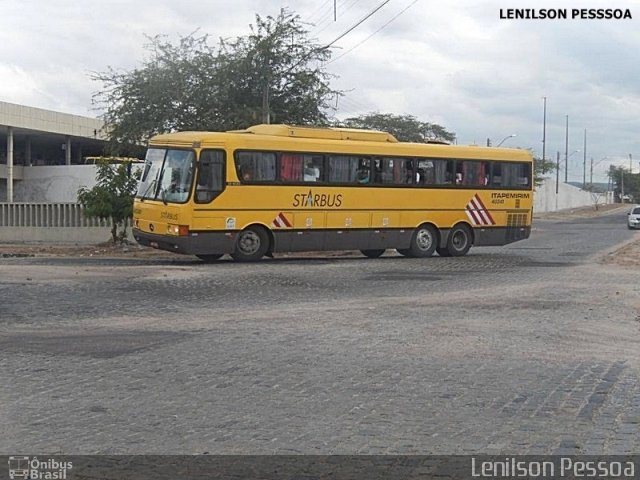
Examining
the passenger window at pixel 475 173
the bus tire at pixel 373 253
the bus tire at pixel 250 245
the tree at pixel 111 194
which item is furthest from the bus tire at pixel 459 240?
the tree at pixel 111 194

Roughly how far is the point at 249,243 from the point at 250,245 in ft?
0.19

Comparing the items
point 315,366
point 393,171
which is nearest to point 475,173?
point 393,171

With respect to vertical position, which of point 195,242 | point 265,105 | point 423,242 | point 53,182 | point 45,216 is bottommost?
point 423,242

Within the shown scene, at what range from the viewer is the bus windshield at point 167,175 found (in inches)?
851

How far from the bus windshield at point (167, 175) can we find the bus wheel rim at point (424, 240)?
24.3 ft

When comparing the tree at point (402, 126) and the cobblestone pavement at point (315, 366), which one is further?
the tree at point (402, 126)

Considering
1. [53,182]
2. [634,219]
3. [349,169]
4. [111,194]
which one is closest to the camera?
[349,169]

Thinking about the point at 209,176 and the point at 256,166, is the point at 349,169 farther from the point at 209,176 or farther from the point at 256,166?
the point at 209,176

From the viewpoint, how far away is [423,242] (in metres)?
25.9

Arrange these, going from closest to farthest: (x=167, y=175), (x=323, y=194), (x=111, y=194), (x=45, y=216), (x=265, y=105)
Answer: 1. (x=167, y=175)
2. (x=323, y=194)
3. (x=111, y=194)
4. (x=265, y=105)
5. (x=45, y=216)

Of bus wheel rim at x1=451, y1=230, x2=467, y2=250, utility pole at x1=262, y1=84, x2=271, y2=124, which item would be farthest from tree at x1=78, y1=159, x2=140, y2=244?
bus wheel rim at x1=451, y1=230, x2=467, y2=250

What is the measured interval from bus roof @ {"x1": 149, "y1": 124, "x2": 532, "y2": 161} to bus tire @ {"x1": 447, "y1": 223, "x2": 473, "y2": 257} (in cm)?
213

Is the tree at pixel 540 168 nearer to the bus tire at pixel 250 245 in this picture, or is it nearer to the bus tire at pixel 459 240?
the bus tire at pixel 459 240

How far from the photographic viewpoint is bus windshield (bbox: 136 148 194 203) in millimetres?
21625
